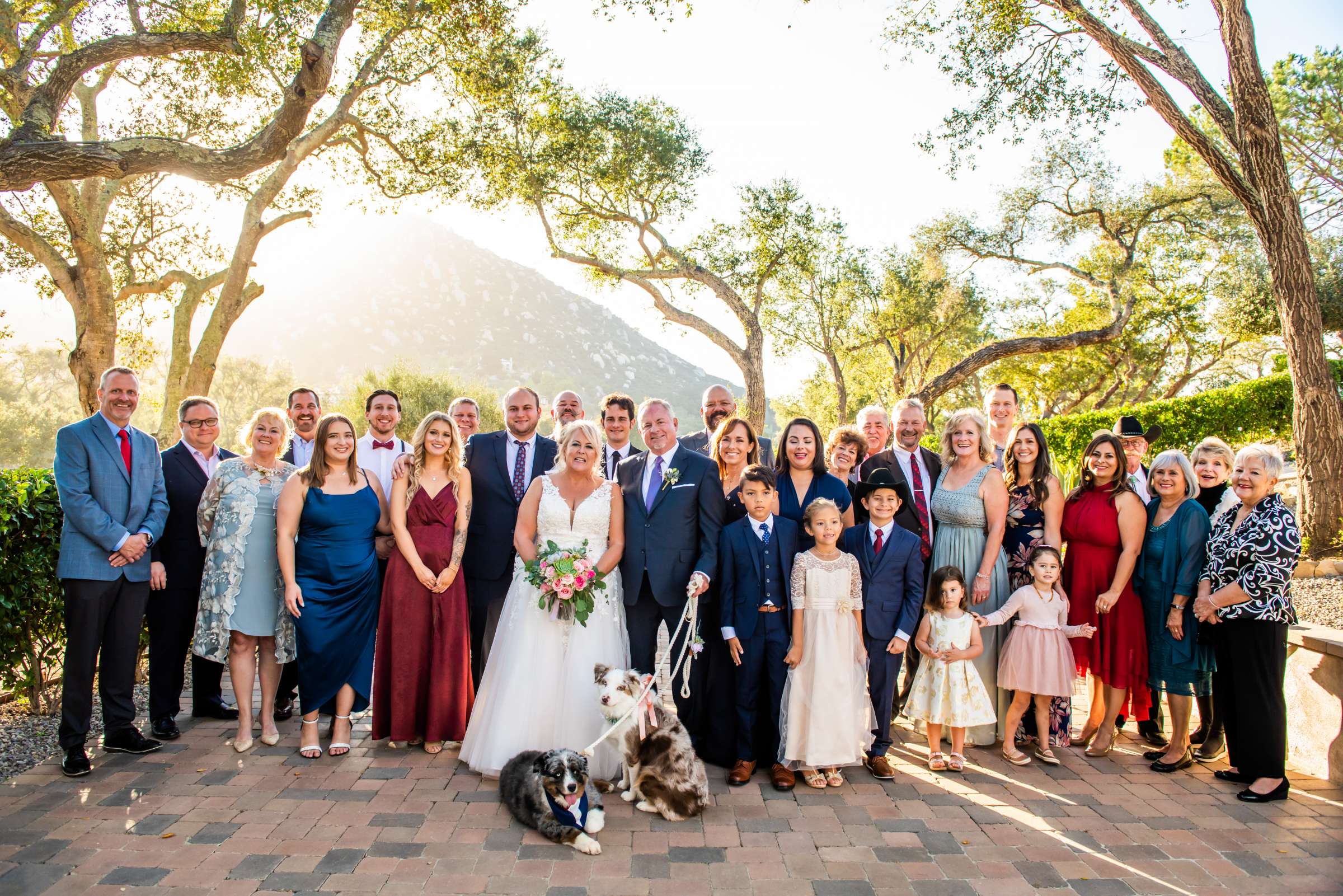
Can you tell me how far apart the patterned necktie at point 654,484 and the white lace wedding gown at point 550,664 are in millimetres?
242

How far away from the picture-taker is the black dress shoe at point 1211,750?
16.5 feet

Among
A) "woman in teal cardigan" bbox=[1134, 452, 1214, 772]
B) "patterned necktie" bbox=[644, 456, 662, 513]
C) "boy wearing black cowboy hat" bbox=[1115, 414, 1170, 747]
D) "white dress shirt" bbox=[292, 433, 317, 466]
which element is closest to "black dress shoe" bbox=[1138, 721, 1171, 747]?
"boy wearing black cowboy hat" bbox=[1115, 414, 1170, 747]

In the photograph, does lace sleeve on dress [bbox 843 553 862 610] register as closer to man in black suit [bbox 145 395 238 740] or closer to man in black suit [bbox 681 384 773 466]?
man in black suit [bbox 681 384 773 466]

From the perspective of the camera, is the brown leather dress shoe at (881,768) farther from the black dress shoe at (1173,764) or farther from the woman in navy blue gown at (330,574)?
the woman in navy blue gown at (330,574)

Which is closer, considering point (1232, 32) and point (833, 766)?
point (833, 766)

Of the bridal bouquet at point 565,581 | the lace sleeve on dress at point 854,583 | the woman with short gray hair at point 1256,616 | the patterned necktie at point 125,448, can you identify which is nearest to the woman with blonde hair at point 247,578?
the patterned necktie at point 125,448

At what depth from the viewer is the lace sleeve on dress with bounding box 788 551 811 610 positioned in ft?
15.0

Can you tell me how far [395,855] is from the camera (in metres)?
3.62

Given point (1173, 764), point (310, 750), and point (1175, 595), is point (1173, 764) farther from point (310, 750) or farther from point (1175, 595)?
point (310, 750)

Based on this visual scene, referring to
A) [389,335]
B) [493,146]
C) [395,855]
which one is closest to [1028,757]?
[395,855]

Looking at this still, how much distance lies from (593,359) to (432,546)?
91.9 meters

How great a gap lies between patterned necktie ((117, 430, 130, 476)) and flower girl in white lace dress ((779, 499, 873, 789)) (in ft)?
13.6

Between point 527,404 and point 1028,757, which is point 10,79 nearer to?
point 527,404

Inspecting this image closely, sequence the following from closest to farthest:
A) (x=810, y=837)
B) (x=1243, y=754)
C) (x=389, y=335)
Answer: (x=810, y=837)
(x=1243, y=754)
(x=389, y=335)
